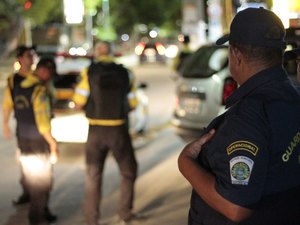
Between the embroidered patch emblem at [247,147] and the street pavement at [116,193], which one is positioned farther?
the street pavement at [116,193]

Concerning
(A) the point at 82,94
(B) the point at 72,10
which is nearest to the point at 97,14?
(B) the point at 72,10

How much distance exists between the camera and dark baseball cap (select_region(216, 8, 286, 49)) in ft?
6.86

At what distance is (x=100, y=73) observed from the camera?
5527mm

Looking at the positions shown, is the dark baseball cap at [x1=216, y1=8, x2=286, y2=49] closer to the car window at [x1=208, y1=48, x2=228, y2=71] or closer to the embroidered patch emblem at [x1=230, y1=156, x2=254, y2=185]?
the embroidered patch emblem at [x1=230, y1=156, x2=254, y2=185]

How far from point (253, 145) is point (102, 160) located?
12.2 feet

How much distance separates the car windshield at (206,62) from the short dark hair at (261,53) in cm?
609

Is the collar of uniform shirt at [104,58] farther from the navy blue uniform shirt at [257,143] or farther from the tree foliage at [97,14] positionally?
the tree foliage at [97,14]

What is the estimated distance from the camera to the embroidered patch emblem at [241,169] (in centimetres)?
198

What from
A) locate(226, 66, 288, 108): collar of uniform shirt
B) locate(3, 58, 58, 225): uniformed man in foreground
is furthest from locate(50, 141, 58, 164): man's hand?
locate(226, 66, 288, 108): collar of uniform shirt

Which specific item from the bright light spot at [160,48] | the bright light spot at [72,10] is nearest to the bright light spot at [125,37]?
the bright light spot at [72,10]

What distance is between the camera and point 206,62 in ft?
28.2

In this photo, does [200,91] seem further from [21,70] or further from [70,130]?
[21,70]

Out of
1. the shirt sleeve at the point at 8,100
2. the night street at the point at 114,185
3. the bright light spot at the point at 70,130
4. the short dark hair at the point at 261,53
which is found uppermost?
the short dark hair at the point at 261,53

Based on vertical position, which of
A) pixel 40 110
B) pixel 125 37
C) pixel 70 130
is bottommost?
pixel 125 37
